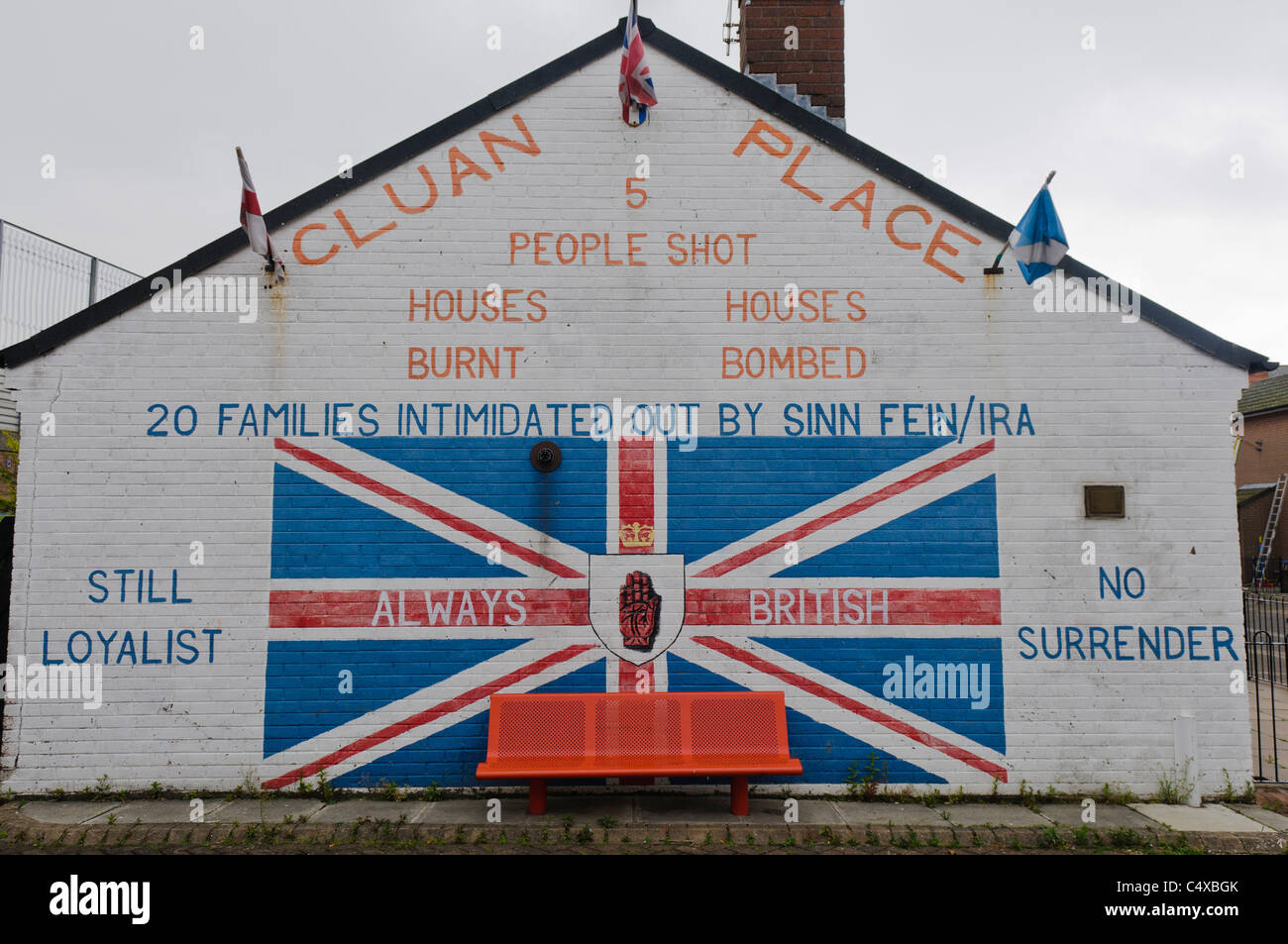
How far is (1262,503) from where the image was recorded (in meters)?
29.8

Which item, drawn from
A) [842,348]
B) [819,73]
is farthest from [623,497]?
[819,73]

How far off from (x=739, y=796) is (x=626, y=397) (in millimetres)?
3473

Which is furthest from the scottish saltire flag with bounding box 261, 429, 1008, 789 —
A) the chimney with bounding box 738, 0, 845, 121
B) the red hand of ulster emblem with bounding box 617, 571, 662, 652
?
the chimney with bounding box 738, 0, 845, 121

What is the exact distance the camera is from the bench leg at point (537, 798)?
21.1 ft

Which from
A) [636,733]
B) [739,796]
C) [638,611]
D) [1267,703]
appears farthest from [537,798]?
[1267,703]

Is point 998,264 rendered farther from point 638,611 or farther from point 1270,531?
point 1270,531

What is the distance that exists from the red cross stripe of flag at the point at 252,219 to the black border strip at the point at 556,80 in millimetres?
334

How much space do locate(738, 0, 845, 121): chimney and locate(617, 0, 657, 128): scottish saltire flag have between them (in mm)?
2348

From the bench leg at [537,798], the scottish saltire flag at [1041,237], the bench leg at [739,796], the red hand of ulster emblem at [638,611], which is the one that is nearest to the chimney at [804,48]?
the scottish saltire flag at [1041,237]

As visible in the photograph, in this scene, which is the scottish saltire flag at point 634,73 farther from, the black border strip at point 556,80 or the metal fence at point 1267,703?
the metal fence at point 1267,703

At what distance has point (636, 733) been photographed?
6703 mm

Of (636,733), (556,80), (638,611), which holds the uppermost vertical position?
(556,80)

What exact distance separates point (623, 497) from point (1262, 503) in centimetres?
3218
